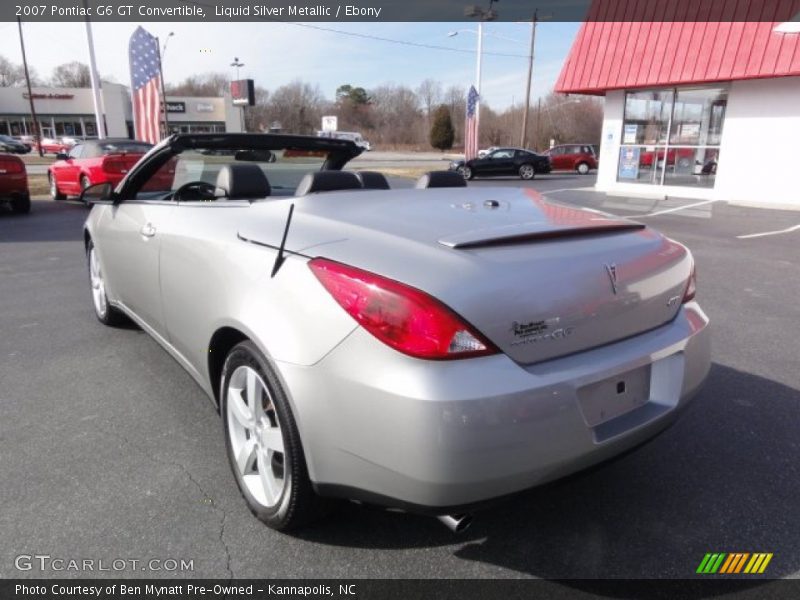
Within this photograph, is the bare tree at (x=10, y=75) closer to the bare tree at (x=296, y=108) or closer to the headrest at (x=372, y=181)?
the bare tree at (x=296, y=108)

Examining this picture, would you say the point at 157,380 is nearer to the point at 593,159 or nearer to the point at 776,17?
the point at 776,17

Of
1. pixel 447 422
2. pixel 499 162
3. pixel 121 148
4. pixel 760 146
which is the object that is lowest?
pixel 499 162

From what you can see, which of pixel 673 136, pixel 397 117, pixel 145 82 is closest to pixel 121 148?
pixel 145 82

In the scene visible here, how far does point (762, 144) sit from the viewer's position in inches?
576

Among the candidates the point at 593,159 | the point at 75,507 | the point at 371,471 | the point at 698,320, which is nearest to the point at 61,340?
the point at 75,507

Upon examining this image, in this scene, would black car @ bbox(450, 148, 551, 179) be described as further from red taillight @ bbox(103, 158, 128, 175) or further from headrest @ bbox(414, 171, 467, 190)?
headrest @ bbox(414, 171, 467, 190)

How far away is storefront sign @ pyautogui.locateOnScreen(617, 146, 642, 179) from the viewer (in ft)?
57.0

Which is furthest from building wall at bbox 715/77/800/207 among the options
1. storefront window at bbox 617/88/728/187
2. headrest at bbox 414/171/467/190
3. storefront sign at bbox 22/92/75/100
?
storefront sign at bbox 22/92/75/100

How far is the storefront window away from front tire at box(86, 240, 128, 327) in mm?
15998

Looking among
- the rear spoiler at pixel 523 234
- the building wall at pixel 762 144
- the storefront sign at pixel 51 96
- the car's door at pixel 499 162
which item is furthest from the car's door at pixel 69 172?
the storefront sign at pixel 51 96

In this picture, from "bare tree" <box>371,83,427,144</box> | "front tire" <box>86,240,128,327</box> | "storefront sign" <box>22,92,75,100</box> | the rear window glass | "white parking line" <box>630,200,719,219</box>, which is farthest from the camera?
"bare tree" <box>371,83,427,144</box>

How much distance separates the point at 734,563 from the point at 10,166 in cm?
1321

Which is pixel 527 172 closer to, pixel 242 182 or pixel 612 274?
pixel 242 182

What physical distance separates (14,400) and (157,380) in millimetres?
779
